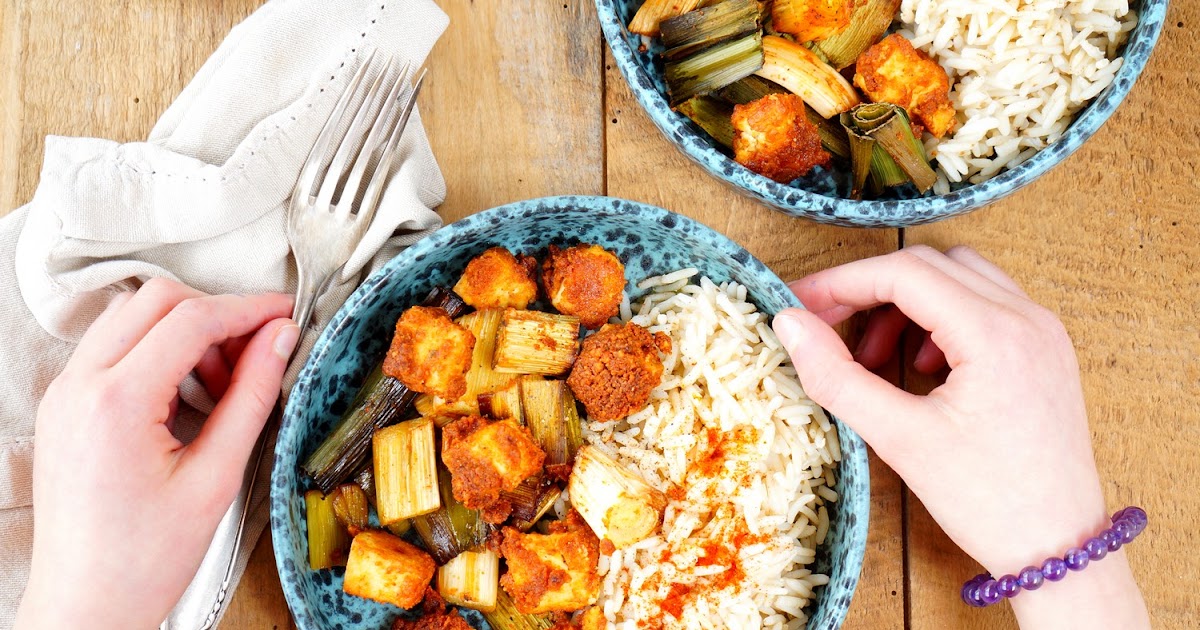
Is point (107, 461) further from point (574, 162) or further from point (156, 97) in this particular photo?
point (574, 162)

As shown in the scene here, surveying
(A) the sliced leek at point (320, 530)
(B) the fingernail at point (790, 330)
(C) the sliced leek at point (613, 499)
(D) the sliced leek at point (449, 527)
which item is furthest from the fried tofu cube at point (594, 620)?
(B) the fingernail at point (790, 330)

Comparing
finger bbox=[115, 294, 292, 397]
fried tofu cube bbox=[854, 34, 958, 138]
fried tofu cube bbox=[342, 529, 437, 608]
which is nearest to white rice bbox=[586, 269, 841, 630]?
fried tofu cube bbox=[342, 529, 437, 608]

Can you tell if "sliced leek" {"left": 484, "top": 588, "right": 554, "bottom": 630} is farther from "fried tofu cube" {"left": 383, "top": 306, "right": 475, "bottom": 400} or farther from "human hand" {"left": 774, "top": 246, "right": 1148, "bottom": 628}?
"human hand" {"left": 774, "top": 246, "right": 1148, "bottom": 628}

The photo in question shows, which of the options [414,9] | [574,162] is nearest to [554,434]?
[574,162]

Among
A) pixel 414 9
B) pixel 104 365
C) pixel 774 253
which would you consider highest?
pixel 414 9

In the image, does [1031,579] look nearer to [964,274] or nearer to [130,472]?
[964,274]
